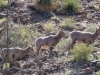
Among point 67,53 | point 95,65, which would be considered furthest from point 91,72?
point 67,53

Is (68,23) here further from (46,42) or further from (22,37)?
(46,42)

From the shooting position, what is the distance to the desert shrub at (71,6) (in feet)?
92.2

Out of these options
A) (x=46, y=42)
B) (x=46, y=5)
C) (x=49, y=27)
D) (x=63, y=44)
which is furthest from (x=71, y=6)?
(x=46, y=42)

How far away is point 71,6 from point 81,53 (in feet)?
33.8

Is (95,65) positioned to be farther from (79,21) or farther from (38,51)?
(79,21)

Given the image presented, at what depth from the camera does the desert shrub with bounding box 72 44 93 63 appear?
1819cm

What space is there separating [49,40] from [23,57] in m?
1.45

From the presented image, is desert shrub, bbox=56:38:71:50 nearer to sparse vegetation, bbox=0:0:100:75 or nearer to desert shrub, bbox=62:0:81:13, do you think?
sparse vegetation, bbox=0:0:100:75

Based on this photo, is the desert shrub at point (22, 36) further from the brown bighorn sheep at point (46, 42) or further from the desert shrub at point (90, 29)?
the desert shrub at point (90, 29)

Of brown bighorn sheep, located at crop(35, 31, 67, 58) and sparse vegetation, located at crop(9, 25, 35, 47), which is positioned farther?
sparse vegetation, located at crop(9, 25, 35, 47)

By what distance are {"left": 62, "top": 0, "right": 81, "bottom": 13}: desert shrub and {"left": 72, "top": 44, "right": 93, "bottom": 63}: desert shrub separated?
9.65m

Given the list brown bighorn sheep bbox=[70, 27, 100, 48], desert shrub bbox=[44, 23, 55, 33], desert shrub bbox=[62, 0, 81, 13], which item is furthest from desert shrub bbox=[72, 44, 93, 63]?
desert shrub bbox=[62, 0, 81, 13]

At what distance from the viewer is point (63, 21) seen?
2702 centimetres

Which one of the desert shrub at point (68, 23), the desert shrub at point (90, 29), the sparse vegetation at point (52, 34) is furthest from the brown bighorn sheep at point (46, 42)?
the desert shrub at point (68, 23)
